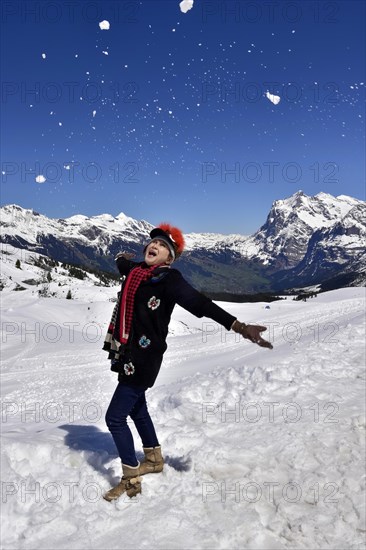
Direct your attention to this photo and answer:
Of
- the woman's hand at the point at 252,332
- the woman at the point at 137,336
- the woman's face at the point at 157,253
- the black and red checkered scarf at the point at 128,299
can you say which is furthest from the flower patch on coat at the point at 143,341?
the woman's hand at the point at 252,332

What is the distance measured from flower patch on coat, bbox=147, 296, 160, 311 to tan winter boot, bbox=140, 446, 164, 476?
5.37 feet

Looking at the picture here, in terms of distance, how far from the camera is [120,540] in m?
3.21

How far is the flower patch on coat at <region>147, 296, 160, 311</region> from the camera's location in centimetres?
375

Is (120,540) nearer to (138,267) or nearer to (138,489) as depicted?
(138,489)

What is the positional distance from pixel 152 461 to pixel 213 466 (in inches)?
28.4

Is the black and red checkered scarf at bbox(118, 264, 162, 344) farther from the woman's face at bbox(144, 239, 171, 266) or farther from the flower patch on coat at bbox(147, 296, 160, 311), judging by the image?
the flower patch on coat at bbox(147, 296, 160, 311)

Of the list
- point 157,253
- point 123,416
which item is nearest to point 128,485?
point 123,416

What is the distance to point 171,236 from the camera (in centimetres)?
410

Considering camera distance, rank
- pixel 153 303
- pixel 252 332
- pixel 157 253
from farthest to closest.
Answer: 1. pixel 157 253
2. pixel 153 303
3. pixel 252 332

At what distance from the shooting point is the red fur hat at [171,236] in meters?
4.03

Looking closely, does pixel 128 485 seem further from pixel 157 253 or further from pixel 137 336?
pixel 157 253

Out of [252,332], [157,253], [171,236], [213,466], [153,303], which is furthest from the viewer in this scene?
[213,466]

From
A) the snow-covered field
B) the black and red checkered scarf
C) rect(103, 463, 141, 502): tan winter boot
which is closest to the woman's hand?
the black and red checkered scarf

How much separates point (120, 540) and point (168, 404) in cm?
346
